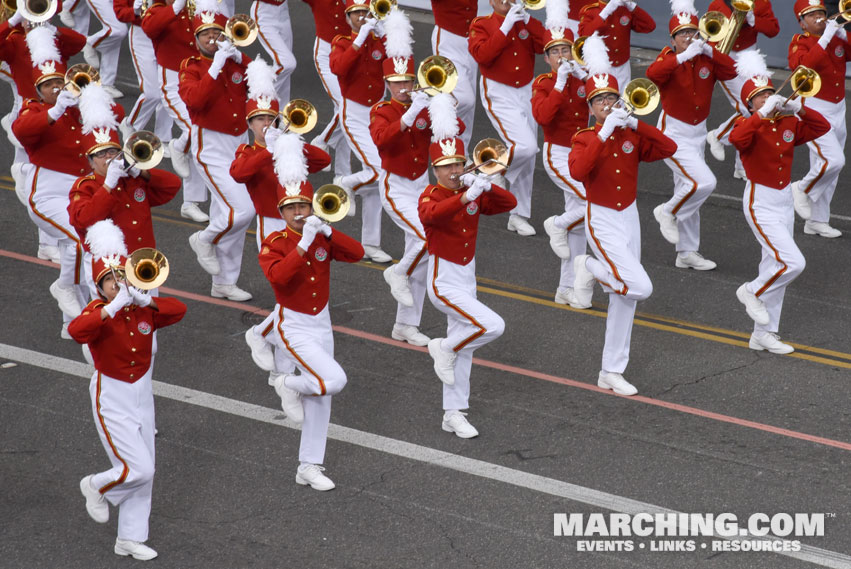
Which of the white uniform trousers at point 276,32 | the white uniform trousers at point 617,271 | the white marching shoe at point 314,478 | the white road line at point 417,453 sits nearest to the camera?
the white road line at point 417,453

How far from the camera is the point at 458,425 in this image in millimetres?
8977

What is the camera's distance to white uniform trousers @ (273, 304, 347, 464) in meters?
8.12

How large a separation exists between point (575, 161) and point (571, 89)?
165 cm

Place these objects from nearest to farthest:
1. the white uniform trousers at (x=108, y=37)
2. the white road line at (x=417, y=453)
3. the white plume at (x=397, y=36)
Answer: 1. the white road line at (x=417, y=453)
2. the white plume at (x=397, y=36)
3. the white uniform trousers at (x=108, y=37)

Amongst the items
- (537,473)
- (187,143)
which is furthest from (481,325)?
(187,143)

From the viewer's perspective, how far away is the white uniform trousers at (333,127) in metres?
13.4

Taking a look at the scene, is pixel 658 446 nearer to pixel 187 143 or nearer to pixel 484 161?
pixel 484 161

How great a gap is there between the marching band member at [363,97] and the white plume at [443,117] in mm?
2318

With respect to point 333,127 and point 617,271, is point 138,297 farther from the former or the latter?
point 333,127

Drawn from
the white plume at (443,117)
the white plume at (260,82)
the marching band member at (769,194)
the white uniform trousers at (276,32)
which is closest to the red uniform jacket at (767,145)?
the marching band member at (769,194)

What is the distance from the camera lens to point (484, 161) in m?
9.13

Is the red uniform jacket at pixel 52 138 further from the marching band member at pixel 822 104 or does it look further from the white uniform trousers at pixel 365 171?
the marching band member at pixel 822 104

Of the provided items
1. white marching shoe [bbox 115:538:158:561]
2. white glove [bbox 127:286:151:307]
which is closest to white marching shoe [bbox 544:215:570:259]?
white glove [bbox 127:286:151:307]

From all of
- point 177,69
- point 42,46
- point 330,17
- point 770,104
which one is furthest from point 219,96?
point 770,104
